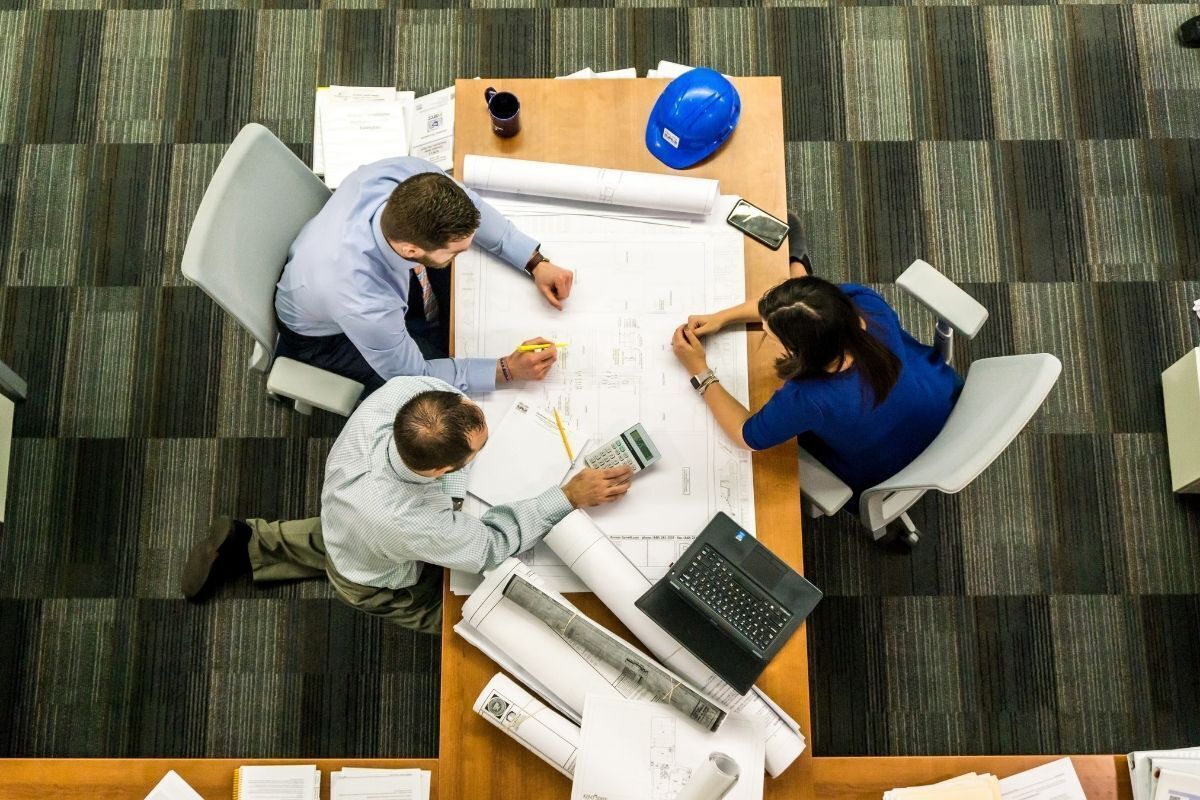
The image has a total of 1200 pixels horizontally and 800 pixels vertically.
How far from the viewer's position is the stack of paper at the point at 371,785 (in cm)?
157

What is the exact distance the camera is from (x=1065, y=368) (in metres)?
2.54

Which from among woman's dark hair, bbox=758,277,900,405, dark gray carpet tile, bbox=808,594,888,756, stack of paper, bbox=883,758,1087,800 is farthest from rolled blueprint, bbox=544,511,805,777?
dark gray carpet tile, bbox=808,594,888,756

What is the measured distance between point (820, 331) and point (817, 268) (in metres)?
1.18

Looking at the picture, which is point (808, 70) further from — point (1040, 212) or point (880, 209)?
point (1040, 212)

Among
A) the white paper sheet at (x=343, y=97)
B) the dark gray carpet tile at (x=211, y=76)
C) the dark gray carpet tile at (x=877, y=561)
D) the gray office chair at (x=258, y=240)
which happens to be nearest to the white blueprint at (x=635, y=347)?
the gray office chair at (x=258, y=240)

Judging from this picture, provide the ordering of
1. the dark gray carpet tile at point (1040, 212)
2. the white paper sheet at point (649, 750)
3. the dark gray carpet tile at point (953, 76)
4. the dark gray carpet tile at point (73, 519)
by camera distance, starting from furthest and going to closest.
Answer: the dark gray carpet tile at point (953, 76) < the dark gray carpet tile at point (1040, 212) < the dark gray carpet tile at point (73, 519) < the white paper sheet at point (649, 750)

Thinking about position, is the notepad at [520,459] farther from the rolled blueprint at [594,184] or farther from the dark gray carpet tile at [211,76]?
the dark gray carpet tile at [211,76]

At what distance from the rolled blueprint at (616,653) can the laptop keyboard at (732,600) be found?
135 mm

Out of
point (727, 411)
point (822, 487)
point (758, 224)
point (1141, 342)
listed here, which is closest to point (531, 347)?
point (727, 411)

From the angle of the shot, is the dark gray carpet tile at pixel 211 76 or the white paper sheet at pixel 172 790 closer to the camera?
the white paper sheet at pixel 172 790

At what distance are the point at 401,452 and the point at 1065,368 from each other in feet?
6.71

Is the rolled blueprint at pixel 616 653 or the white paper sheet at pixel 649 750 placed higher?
the rolled blueprint at pixel 616 653

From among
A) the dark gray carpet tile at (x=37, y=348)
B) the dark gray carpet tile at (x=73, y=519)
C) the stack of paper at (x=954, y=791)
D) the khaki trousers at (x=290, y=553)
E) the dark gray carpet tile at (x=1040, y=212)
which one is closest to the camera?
the stack of paper at (x=954, y=791)

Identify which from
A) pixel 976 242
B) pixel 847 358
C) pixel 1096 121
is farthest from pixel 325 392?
pixel 1096 121
